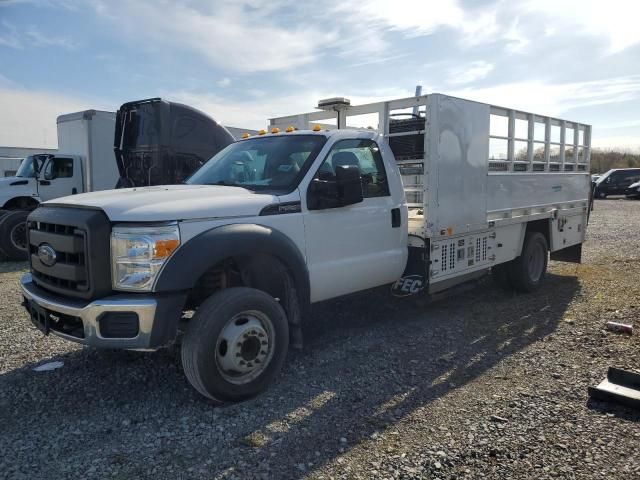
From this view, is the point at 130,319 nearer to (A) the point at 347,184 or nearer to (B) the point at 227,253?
(B) the point at 227,253

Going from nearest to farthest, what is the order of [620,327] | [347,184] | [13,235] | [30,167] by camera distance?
[347,184] < [620,327] < [13,235] < [30,167]

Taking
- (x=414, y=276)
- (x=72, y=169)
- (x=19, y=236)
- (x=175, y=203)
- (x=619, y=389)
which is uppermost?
(x=72, y=169)

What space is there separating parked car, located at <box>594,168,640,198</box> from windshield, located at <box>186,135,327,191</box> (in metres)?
28.9

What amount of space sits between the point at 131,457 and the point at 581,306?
563cm

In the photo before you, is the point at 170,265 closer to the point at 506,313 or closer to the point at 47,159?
the point at 506,313

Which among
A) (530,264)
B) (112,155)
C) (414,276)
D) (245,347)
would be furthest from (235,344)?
(112,155)

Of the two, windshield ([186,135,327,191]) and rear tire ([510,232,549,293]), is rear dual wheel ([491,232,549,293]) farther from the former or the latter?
windshield ([186,135,327,191])

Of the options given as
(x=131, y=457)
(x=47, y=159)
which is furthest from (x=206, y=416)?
(x=47, y=159)

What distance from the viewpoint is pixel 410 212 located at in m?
6.02

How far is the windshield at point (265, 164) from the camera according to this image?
181 inches

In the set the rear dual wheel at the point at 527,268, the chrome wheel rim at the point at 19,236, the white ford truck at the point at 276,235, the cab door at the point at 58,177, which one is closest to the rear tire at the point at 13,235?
the chrome wheel rim at the point at 19,236

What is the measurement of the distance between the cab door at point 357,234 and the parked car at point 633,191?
28467mm

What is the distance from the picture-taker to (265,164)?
4.85 meters

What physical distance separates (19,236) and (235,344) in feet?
30.0
